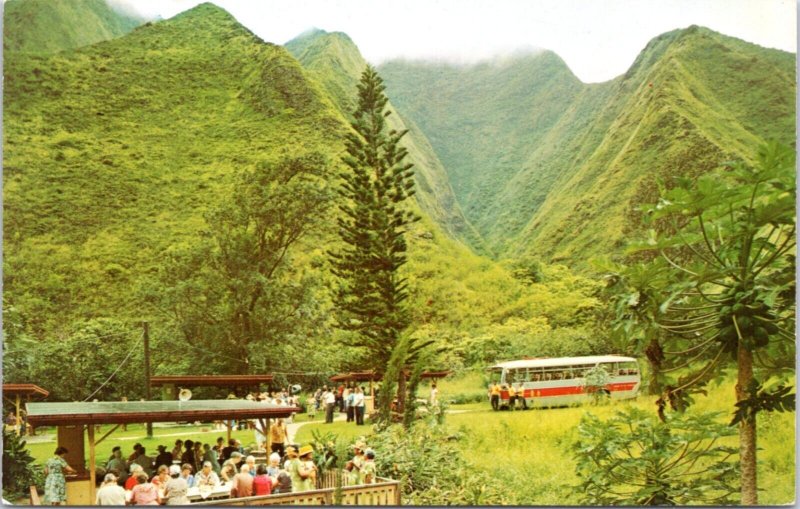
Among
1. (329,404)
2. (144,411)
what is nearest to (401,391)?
(329,404)

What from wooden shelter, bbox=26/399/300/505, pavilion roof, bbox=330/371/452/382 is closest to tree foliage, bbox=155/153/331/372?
pavilion roof, bbox=330/371/452/382

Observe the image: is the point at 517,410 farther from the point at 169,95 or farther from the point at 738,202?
the point at 169,95

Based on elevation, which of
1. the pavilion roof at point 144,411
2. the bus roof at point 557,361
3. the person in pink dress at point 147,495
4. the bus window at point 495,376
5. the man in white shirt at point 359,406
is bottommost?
the person in pink dress at point 147,495

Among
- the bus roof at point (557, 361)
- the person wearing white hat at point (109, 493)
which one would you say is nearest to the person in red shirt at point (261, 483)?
the person wearing white hat at point (109, 493)

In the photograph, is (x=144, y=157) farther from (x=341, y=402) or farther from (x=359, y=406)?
(x=359, y=406)

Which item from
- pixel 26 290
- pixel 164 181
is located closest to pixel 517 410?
pixel 164 181

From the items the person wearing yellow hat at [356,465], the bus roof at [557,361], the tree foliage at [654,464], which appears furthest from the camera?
the bus roof at [557,361]

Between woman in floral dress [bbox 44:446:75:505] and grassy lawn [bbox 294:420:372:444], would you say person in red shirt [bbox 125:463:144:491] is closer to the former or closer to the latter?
woman in floral dress [bbox 44:446:75:505]

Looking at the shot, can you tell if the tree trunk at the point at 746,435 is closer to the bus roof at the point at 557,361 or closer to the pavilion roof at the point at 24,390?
the bus roof at the point at 557,361
